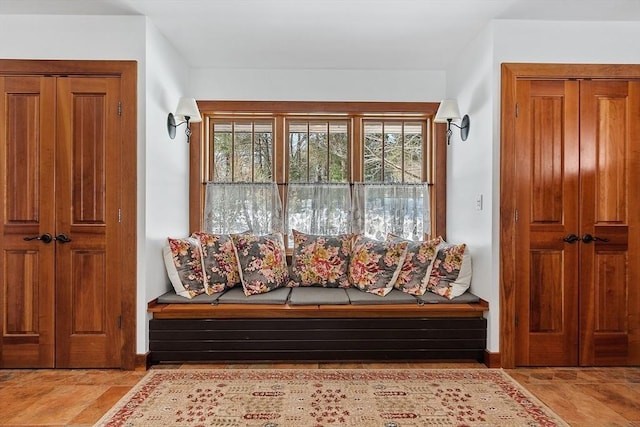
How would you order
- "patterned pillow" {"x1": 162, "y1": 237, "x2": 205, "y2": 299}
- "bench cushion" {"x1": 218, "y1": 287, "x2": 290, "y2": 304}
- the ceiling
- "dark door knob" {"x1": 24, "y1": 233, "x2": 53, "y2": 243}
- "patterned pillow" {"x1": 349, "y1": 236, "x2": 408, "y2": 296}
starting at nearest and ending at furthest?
1. the ceiling
2. "dark door knob" {"x1": 24, "y1": 233, "x2": 53, "y2": 243}
3. "bench cushion" {"x1": 218, "y1": 287, "x2": 290, "y2": 304}
4. "patterned pillow" {"x1": 162, "y1": 237, "x2": 205, "y2": 299}
5. "patterned pillow" {"x1": 349, "y1": 236, "x2": 408, "y2": 296}

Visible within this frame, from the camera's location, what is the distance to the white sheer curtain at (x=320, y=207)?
4.04m

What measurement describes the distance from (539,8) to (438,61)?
3.49ft

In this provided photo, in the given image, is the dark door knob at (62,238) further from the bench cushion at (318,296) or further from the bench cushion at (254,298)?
the bench cushion at (318,296)

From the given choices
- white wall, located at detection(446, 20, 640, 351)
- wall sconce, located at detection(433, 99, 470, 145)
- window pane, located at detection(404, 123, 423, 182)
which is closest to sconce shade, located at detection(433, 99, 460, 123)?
wall sconce, located at detection(433, 99, 470, 145)

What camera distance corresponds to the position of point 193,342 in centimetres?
304

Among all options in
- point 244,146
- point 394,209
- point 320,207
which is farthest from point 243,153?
point 394,209

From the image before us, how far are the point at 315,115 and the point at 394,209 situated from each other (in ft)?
3.93

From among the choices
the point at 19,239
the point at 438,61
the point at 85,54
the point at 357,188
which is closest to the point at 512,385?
the point at 357,188

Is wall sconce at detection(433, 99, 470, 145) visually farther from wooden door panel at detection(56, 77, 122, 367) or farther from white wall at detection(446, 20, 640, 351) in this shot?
wooden door panel at detection(56, 77, 122, 367)

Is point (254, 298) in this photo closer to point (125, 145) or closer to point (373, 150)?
point (125, 145)

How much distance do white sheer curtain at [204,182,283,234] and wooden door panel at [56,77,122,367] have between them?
45.2 inches

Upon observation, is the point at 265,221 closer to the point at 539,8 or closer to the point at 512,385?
the point at 512,385

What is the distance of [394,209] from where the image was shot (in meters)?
4.05

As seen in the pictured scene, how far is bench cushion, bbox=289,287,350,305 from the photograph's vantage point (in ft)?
10.3
